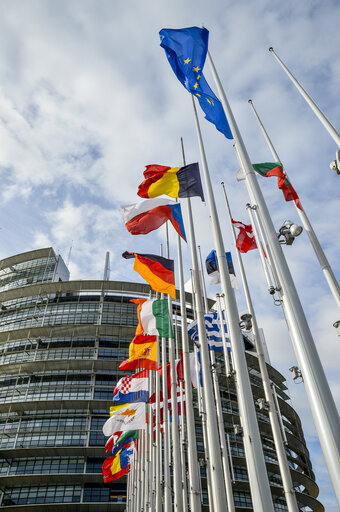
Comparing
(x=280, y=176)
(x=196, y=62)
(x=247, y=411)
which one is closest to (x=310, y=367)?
(x=247, y=411)

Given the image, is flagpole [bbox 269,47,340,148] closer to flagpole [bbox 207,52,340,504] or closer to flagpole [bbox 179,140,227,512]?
flagpole [bbox 207,52,340,504]

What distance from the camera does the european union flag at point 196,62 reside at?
→ 11836mm

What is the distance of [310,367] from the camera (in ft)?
21.6

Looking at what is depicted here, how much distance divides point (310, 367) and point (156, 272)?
37.0 feet

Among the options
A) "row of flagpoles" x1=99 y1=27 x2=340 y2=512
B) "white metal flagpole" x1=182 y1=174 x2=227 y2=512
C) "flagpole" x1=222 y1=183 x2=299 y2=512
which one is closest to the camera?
"row of flagpoles" x1=99 y1=27 x2=340 y2=512

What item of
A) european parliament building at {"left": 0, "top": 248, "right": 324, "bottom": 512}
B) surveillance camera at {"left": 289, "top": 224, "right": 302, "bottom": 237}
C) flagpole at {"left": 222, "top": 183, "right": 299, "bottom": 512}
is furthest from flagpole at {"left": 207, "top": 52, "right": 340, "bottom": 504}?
european parliament building at {"left": 0, "top": 248, "right": 324, "bottom": 512}

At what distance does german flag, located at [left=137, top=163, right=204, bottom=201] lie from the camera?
13.8 metres

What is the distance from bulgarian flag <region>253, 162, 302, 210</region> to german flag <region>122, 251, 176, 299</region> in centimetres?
704

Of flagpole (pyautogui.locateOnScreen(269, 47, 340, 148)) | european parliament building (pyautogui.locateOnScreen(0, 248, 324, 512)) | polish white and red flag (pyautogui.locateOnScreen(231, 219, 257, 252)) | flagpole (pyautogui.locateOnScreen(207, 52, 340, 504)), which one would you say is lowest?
flagpole (pyautogui.locateOnScreen(207, 52, 340, 504))

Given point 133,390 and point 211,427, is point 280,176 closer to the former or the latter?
point 211,427

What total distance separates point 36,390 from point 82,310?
43.3 ft

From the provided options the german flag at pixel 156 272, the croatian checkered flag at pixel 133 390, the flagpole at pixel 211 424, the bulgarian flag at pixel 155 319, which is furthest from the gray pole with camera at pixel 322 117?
the croatian checkered flag at pixel 133 390

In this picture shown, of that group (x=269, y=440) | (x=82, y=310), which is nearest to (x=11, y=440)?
(x=82, y=310)

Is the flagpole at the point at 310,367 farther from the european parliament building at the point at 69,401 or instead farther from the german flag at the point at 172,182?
the european parliament building at the point at 69,401
